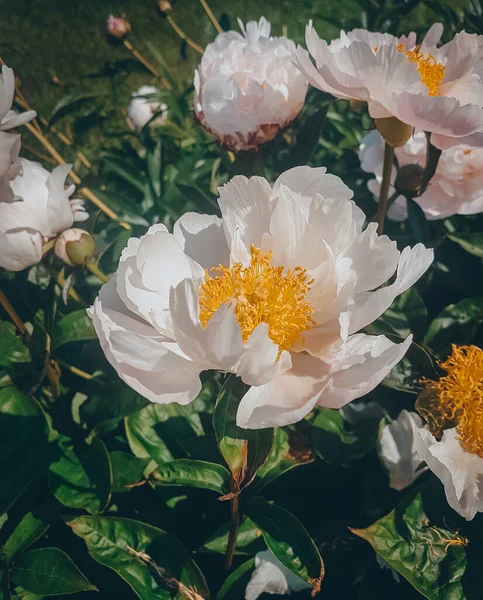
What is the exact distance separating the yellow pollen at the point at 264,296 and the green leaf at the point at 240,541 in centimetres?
32

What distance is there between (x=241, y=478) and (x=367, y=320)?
199mm

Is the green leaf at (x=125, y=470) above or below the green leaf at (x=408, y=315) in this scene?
above

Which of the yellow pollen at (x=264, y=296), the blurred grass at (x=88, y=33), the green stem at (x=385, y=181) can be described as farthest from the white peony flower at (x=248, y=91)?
the blurred grass at (x=88, y=33)

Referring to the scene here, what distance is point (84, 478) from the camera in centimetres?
81

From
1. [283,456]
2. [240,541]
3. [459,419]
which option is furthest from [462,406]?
[240,541]

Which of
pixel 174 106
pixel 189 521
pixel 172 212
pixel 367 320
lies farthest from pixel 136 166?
pixel 367 320

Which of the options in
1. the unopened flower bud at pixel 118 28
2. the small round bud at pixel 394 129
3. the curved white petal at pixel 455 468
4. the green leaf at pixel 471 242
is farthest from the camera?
the unopened flower bud at pixel 118 28

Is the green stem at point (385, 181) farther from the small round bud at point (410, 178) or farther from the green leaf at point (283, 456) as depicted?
the green leaf at point (283, 456)

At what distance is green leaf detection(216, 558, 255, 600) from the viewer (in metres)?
0.76

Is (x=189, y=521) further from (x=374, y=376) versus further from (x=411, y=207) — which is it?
(x=411, y=207)

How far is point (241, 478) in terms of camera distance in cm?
56

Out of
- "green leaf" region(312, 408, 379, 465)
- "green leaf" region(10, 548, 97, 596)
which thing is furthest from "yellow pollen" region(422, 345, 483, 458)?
"green leaf" region(10, 548, 97, 596)

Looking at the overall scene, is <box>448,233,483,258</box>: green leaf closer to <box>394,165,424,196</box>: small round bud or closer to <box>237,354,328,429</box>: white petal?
<box>394,165,424,196</box>: small round bud

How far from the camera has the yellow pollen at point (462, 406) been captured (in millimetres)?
704
